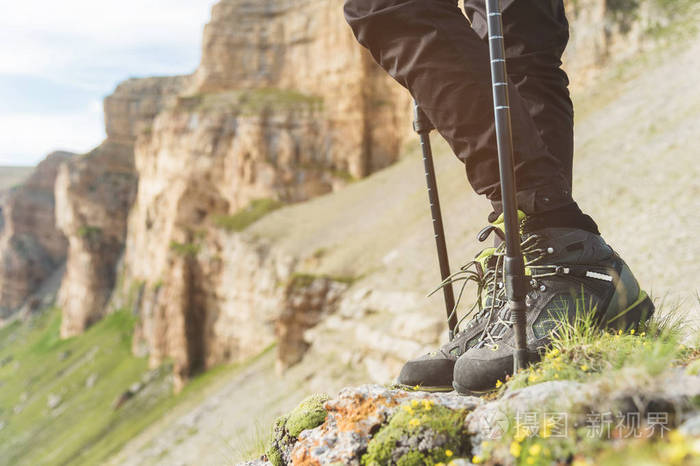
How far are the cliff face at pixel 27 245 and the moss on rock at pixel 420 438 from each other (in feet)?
389

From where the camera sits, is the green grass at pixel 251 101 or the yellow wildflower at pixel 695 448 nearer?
the yellow wildflower at pixel 695 448

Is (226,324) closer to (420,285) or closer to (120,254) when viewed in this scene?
(420,285)

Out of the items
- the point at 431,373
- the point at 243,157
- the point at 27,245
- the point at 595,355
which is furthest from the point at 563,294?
the point at 27,245

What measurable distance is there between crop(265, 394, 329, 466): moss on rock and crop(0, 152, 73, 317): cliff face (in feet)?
386

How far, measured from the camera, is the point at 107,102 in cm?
10169

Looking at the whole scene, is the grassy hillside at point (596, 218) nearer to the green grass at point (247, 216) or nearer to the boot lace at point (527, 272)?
the boot lace at point (527, 272)

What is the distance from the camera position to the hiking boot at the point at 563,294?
2338 mm

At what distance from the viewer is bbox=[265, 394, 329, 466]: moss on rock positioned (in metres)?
2.40

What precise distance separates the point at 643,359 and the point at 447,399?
744mm

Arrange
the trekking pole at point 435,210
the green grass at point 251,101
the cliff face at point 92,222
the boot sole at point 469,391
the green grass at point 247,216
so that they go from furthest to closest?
the cliff face at point 92,222
the green grass at point 251,101
the green grass at point 247,216
the trekking pole at point 435,210
the boot sole at point 469,391

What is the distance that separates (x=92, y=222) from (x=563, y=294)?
95188mm

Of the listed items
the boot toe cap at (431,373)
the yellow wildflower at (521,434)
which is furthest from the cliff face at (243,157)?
the yellow wildflower at (521,434)

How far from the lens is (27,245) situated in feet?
340

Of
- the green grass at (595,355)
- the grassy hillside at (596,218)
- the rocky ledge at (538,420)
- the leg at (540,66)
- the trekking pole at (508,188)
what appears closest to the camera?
the rocky ledge at (538,420)
